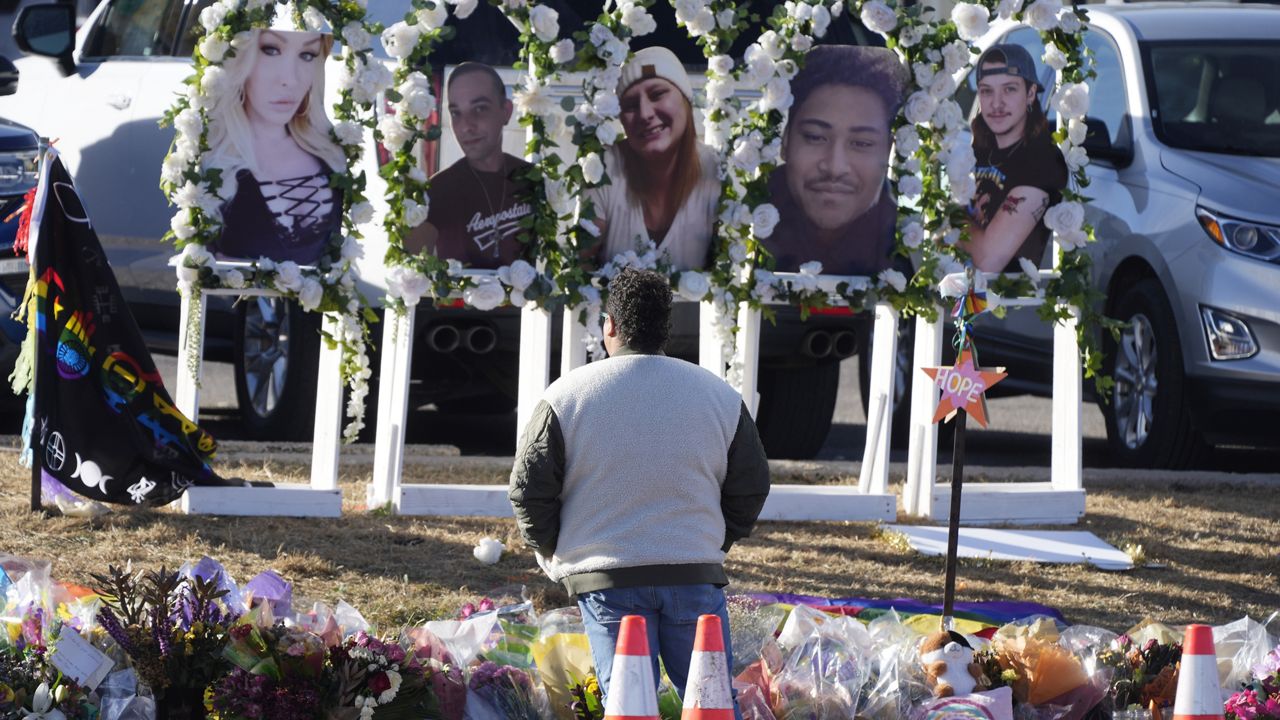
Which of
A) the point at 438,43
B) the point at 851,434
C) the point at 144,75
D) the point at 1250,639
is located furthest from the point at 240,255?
the point at 851,434

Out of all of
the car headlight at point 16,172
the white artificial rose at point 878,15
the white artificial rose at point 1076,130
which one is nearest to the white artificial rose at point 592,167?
the white artificial rose at point 878,15

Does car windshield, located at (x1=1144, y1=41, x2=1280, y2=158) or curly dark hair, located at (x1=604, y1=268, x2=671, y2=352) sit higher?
car windshield, located at (x1=1144, y1=41, x2=1280, y2=158)

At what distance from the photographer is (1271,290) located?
841 centimetres

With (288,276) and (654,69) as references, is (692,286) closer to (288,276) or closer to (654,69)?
(654,69)

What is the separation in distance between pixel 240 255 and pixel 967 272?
9.40 ft

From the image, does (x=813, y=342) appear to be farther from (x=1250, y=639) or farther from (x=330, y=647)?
(x=330, y=647)

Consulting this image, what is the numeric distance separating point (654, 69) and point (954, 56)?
1.24 metres

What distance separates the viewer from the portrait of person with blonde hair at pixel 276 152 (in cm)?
728

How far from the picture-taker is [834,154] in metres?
7.88

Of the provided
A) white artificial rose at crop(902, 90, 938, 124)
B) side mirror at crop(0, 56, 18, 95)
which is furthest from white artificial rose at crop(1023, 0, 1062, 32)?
side mirror at crop(0, 56, 18, 95)

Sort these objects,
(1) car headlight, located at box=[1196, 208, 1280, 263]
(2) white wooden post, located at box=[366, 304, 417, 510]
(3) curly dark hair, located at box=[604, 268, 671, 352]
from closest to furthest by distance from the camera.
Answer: (3) curly dark hair, located at box=[604, 268, 671, 352] → (2) white wooden post, located at box=[366, 304, 417, 510] → (1) car headlight, located at box=[1196, 208, 1280, 263]

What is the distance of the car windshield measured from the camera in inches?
357

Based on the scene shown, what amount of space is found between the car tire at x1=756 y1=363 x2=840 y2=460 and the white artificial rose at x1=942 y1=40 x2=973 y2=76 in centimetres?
185

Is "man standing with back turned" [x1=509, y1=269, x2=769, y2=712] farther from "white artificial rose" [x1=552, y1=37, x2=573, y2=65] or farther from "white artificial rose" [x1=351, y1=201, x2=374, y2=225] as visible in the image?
"white artificial rose" [x1=351, y1=201, x2=374, y2=225]
